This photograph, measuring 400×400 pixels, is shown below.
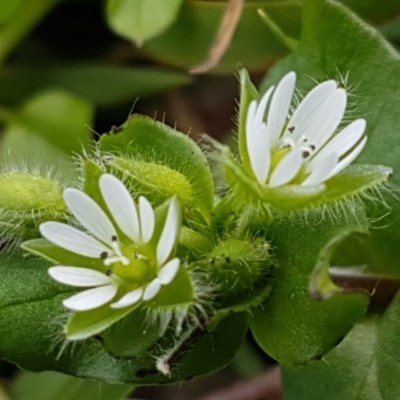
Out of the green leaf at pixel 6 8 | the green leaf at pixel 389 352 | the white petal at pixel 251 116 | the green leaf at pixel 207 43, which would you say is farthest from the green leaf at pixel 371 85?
the green leaf at pixel 207 43

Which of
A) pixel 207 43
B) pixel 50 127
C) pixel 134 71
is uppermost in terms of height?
pixel 207 43

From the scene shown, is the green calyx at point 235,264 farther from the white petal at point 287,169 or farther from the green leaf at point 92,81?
the green leaf at point 92,81

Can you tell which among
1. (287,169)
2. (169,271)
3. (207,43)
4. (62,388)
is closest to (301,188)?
(287,169)

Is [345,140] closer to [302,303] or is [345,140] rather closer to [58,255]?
[302,303]

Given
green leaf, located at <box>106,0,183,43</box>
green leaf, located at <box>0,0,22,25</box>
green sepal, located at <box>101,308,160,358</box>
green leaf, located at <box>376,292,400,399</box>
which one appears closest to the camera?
green sepal, located at <box>101,308,160,358</box>

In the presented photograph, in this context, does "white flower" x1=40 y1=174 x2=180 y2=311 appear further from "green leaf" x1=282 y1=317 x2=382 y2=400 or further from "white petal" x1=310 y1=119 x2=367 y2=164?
"green leaf" x1=282 y1=317 x2=382 y2=400

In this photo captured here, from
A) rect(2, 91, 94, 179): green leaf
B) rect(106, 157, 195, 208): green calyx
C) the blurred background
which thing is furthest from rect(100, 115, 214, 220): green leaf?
rect(2, 91, 94, 179): green leaf
